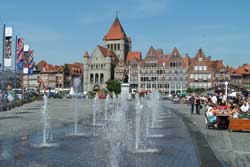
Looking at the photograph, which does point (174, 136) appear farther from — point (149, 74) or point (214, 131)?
point (149, 74)

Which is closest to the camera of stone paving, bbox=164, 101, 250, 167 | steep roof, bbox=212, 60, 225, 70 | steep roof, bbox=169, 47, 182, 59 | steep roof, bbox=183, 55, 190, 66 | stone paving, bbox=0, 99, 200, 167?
stone paving, bbox=0, 99, 200, 167

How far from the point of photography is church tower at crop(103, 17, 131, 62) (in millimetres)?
127562

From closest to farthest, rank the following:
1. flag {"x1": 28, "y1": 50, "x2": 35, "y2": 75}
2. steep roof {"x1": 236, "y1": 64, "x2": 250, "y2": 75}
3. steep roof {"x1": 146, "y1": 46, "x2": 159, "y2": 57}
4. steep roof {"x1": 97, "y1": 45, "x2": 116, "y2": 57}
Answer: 1. flag {"x1": 28, "y1": 50, "x2": 35, "y2": 75}
2. steep roof {"x1": 146, "y1": 46, "x2": 159, "y2": 57}
3. steep roof {"x1": 236, "y1": 64, "x2": 250, "y2": 75}
4. steep roof {"x1": 97, "y1": 45, "x2": 116, "y2": 57}

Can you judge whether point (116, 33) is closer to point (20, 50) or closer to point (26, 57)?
point (26, 57)

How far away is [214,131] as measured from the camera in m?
15.3

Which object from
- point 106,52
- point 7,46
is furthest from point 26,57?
point 106,52

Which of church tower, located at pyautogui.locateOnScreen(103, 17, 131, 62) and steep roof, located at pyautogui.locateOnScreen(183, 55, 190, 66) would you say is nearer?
steep roof, located at pyautogui.locateOnScreen(183, 55, 190, 66)

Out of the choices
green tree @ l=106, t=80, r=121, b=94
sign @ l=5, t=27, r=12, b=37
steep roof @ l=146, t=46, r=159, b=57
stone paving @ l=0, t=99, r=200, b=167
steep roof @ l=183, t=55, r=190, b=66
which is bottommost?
stone paving @ l=0, t=99, r=200, b=167

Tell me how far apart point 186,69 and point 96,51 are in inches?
1277

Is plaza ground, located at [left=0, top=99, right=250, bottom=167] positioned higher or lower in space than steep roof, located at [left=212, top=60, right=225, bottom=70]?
lower

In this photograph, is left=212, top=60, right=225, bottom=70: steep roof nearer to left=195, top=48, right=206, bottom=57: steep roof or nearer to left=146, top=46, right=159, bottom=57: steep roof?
left=195, top=48, right=206, bottom=57: steep roof

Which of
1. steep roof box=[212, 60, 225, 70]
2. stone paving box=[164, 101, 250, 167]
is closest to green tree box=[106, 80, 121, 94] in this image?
steep roof box=[212, 60, 225, 70]

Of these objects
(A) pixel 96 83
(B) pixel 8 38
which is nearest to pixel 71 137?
(B) pixel 8 38

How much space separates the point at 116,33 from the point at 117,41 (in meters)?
2.96
